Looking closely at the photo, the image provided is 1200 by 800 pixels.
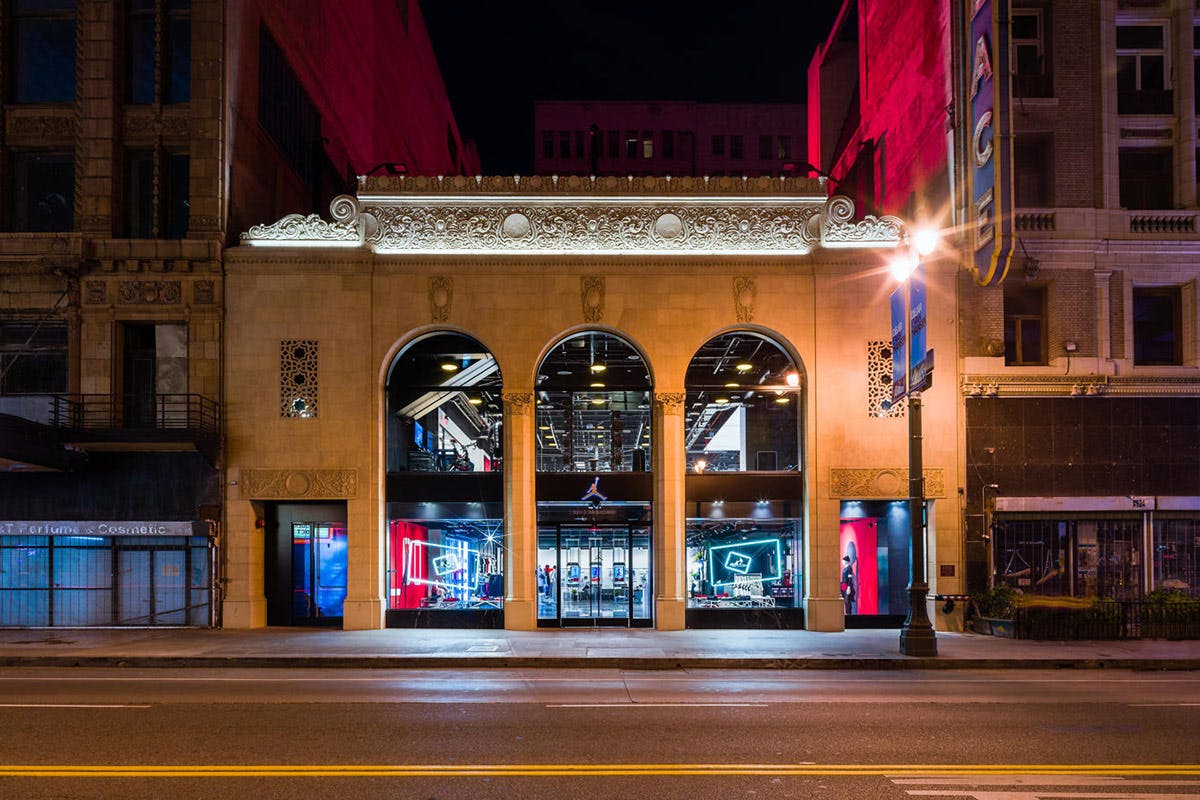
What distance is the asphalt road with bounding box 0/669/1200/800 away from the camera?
9461mm

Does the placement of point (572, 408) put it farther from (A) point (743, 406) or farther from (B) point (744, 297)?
(B) point (744, 297)

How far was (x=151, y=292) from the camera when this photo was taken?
1010 inches

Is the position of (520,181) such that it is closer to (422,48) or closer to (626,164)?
(422,48)

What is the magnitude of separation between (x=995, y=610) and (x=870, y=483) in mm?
4057

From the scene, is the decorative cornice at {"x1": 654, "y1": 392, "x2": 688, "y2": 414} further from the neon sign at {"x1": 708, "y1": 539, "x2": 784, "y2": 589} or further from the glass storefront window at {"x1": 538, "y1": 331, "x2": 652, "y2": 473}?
the neon sign at {"x1": 708, "y1": 539, "x2": 784, "y2": 589}

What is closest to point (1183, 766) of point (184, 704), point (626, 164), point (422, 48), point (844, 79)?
point (184, 704)

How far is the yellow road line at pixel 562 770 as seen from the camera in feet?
32.2

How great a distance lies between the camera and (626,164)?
8756cm

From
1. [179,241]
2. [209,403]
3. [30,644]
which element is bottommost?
[30,644]

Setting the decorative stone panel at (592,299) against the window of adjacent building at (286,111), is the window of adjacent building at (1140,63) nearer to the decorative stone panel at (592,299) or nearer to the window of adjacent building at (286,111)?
the decorative stone panel at (592,299)

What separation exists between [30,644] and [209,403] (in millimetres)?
6676

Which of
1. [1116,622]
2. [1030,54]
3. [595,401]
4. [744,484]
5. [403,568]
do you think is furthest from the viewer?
[1030,54]

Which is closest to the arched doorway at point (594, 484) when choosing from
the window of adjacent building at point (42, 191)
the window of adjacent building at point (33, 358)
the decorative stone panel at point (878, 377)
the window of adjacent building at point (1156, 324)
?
the decorative stone panel at point (878, 377)

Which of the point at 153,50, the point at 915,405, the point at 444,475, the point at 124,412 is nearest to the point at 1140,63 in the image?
the point at 915,405
